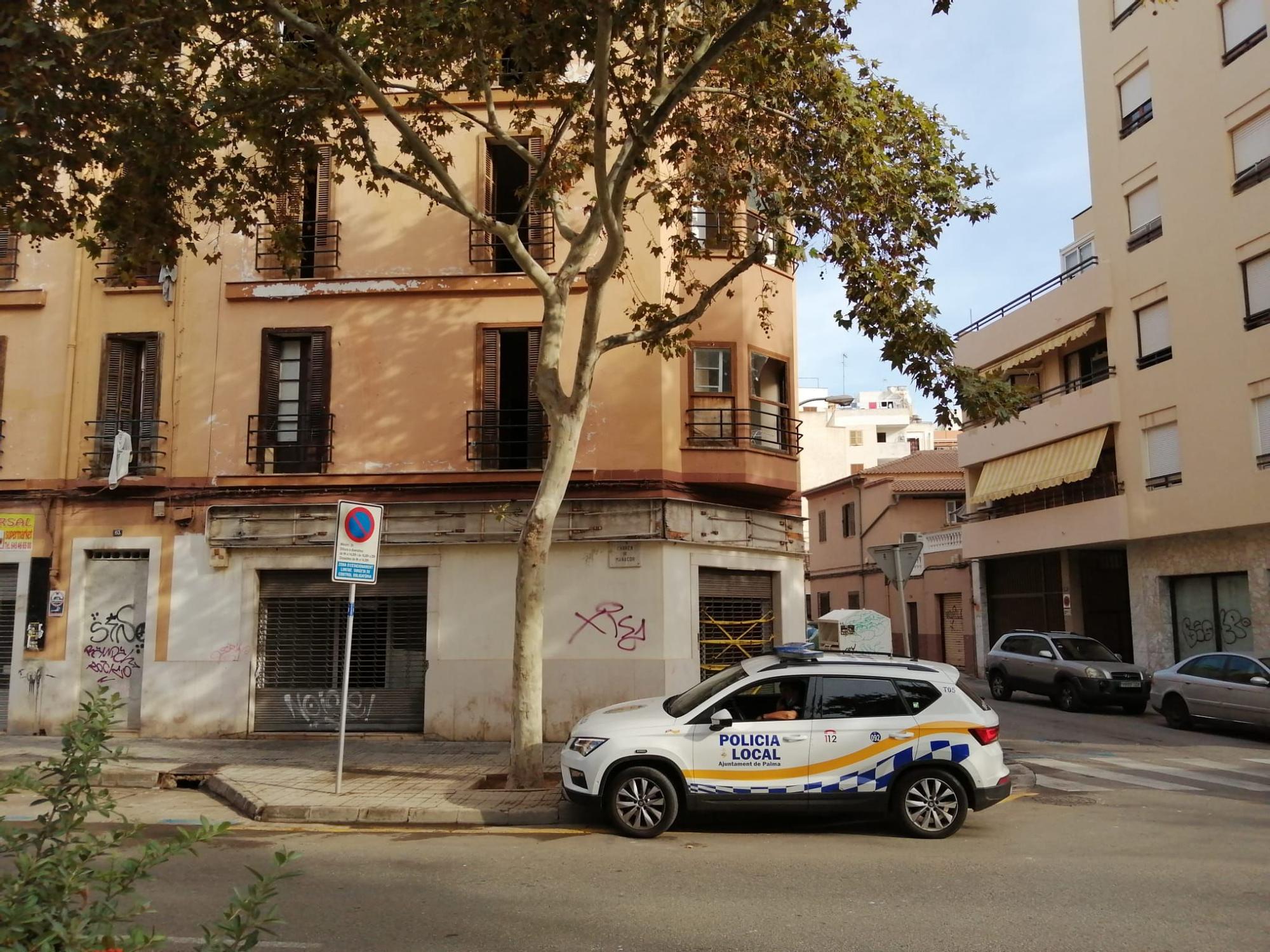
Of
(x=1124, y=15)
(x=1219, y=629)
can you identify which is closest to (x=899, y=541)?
(x=1219, y=629)

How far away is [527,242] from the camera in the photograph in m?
16.5

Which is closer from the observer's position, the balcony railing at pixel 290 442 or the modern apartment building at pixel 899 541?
the balcony railing at pixel 290 442

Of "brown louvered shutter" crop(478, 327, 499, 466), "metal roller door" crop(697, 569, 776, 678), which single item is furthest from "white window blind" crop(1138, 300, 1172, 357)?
"brown louvered shutter" crop(478, 327, 499, 466)

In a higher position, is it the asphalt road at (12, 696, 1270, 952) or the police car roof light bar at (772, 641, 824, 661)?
the police car roof light bar at (772, 641, 824, 661)

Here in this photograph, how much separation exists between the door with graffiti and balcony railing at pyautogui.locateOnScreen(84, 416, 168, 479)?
4.26 ft

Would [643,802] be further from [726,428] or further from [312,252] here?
[312,252]

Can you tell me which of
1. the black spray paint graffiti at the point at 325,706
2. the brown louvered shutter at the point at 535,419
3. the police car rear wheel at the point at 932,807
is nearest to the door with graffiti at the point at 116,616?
the black spray paint graffiti at the point at 325,706

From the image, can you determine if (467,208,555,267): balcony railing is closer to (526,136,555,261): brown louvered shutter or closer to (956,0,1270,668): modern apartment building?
(526,136,555,261): brown louvered shutter

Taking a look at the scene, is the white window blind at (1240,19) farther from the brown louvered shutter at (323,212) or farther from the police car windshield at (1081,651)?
the brown louvered shutter at (323,212)

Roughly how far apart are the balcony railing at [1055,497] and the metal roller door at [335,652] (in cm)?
1836

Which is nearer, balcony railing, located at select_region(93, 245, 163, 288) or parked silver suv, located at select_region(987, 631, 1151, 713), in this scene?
balcony railing, located at select_region(93, 245, 163, 288)

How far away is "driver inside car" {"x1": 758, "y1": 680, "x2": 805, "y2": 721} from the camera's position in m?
9.34

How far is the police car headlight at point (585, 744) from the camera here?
9.28 metres

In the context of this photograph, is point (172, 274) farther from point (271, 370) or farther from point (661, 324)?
point (661, 324)
